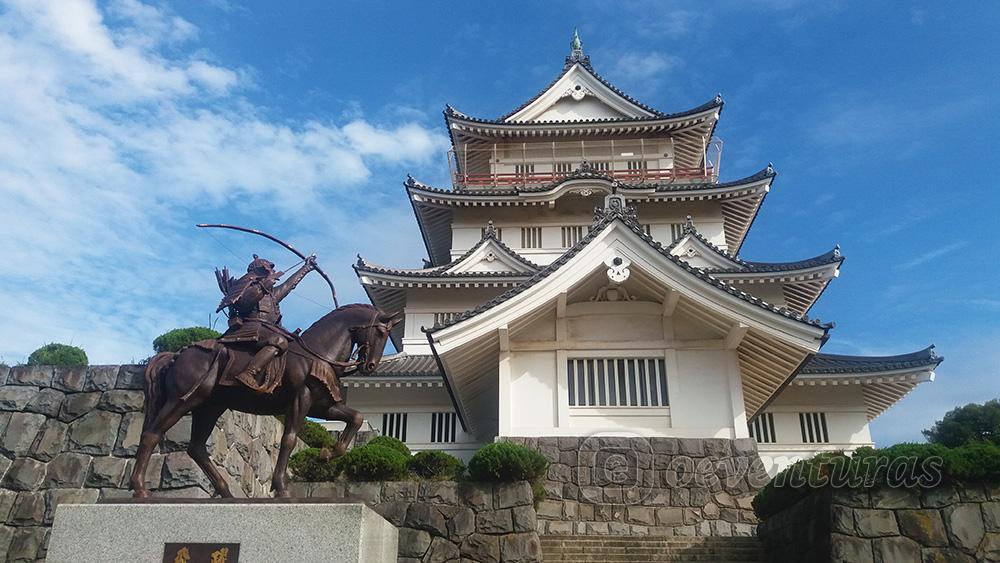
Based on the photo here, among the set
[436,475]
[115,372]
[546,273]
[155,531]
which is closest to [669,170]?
[546,273]

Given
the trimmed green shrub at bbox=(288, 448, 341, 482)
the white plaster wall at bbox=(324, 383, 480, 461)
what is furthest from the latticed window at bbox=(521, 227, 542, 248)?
the trimmed green shrub at bbox=(288, 448, 341, 482)

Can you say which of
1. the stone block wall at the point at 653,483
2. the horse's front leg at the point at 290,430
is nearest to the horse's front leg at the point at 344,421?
the horse's front leg at the point at 290,430

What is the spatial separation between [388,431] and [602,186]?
11165mm

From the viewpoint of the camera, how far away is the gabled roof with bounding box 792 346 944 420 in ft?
56.3

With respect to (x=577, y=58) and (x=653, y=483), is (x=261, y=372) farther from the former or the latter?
(x=577, y=58)

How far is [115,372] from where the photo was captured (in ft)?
33.9

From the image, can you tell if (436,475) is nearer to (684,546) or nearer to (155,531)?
(684,546)

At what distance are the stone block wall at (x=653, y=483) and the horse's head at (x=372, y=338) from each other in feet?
22.6

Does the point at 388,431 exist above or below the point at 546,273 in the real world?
below

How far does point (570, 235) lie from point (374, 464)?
15.4m

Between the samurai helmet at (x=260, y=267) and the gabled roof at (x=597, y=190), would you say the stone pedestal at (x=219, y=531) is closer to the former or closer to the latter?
the samurai helmet at (x=260, y=267)

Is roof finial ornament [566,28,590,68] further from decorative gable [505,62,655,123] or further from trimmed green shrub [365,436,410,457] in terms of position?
trimmed green shrub [365,436,410,457]

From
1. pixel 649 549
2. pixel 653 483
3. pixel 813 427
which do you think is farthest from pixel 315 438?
pixel 813 427

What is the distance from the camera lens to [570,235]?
2494 centimetres
